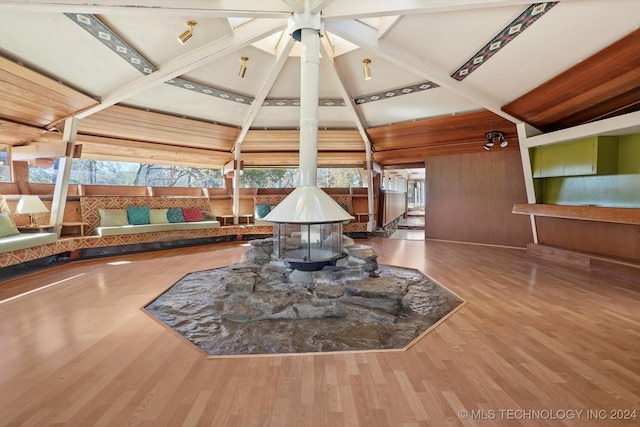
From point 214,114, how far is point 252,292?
4506mm

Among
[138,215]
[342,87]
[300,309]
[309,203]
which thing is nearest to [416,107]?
[342,87]

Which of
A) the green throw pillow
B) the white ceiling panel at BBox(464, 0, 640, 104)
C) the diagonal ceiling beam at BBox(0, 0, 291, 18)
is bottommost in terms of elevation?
the green throw pillow

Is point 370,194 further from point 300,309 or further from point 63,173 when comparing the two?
point 63,173

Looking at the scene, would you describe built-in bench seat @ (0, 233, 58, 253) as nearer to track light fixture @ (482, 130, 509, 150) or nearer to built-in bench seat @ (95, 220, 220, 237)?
built-in bench seat @ (95, 220, 220, 237)

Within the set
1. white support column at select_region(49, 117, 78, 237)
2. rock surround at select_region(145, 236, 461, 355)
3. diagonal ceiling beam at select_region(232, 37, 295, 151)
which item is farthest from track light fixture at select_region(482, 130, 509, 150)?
white support column at select_region(49, 117, 78, 237)

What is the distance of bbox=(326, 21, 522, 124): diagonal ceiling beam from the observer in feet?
12.8

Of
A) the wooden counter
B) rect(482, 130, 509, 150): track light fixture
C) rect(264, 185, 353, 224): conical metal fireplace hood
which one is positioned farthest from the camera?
rect(482, 130, 509, 150): track light fixture

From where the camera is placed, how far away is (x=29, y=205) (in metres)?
4.39

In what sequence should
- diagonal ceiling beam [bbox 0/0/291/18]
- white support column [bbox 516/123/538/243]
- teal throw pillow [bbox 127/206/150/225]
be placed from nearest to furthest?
1. diagonal ceiling beam [bbox 0/0/291/18]
2. white support column [bbox 516/123/538/243]
3. teal throw pillow [bbox 127/206/150/225]

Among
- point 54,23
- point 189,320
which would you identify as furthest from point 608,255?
point 54,23

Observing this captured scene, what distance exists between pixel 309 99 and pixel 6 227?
4.58 meters

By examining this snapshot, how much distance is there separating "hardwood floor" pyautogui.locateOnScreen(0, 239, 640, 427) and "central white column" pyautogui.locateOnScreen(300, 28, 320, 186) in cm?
228

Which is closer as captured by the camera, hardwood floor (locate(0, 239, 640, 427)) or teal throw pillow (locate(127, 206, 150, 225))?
hardwood floor (locate(0, 239, 640, 427))

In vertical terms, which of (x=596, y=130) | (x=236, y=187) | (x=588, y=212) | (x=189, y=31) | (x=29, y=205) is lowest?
(x=588, y=212)
